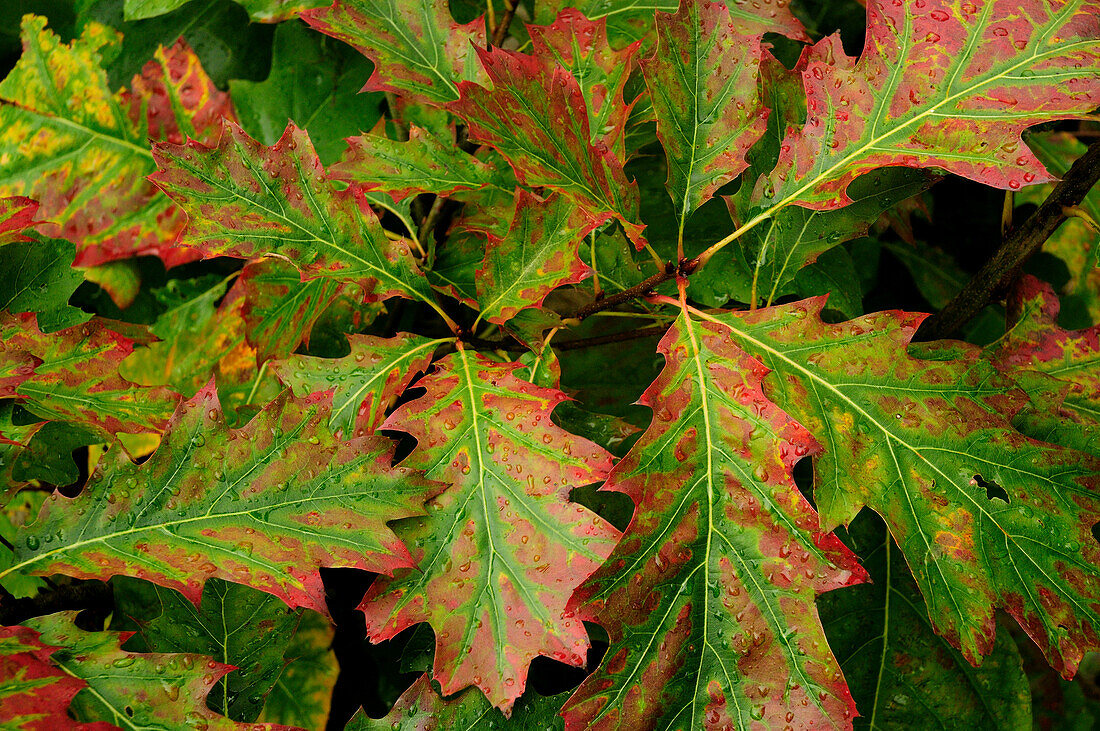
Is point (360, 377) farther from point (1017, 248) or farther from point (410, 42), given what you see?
point (1017, 248)

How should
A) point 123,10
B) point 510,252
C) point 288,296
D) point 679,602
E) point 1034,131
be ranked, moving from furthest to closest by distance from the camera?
point 123,10
point 1034,131
point 288,296
point 510,252
point 679,602

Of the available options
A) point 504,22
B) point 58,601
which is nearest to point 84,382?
point 58,601

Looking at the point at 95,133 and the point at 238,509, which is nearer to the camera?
the point at 238,509

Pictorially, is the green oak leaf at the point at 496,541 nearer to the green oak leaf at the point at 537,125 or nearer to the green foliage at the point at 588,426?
the green foliage at the point at 588,426

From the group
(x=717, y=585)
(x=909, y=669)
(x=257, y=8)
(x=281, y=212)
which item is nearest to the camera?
(x=717, y=585)

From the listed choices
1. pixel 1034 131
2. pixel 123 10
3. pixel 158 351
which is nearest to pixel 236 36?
pixel 123 10

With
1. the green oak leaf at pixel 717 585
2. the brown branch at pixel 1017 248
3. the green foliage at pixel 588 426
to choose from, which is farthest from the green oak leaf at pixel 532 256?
the brown branch at pixel 1017 248

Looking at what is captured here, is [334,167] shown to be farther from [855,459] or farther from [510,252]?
[855,459]
